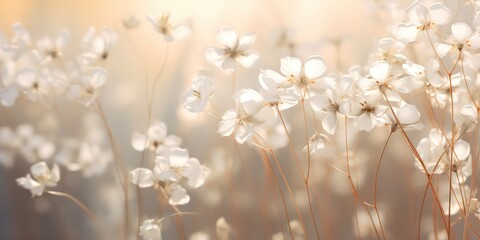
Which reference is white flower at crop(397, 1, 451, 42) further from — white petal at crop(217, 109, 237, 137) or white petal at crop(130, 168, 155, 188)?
white petal at crop(130, 168, 155, 188)

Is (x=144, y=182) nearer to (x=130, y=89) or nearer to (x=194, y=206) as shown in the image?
(x=194, y=206)

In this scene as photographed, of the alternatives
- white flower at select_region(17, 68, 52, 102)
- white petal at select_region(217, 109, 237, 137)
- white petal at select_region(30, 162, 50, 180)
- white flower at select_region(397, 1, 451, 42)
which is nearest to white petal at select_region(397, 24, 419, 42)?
white flower at select_region(397, 1, 451, 42)

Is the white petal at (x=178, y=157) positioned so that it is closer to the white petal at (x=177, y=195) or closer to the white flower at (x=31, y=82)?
the white petal at (x=177, y=195)

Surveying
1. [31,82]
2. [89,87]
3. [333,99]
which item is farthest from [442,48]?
[31,82]

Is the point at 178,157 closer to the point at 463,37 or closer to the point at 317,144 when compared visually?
the point at 317,144

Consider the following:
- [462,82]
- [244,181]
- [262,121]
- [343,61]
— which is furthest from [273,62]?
[262,121]
